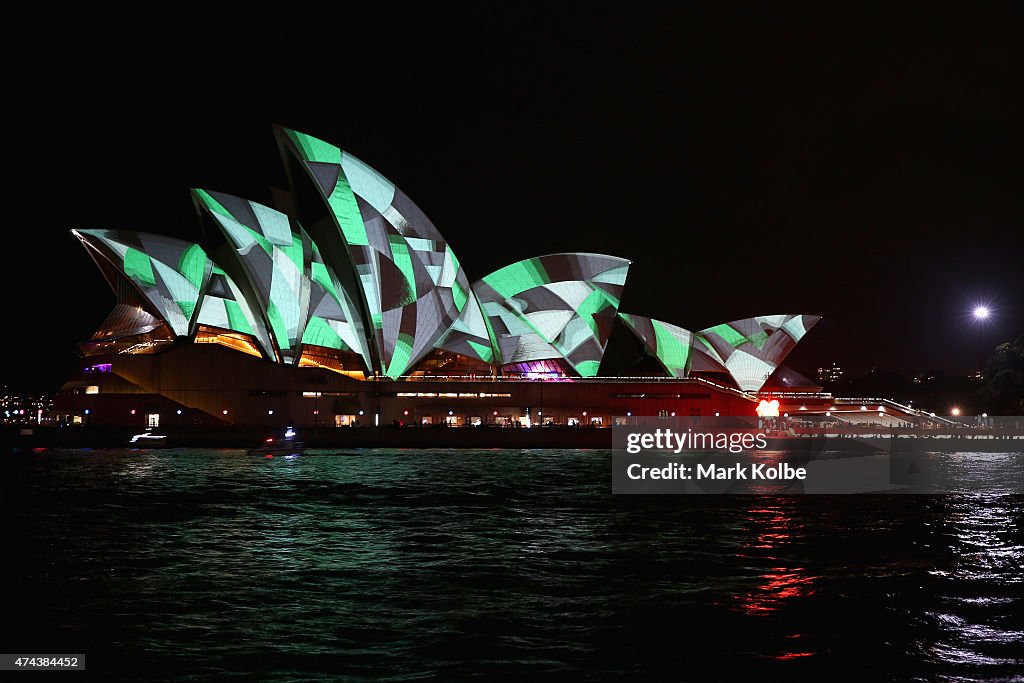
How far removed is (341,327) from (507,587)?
4283 cm

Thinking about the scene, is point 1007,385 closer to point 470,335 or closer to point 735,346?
point 735,346

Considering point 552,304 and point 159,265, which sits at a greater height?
point 159,265

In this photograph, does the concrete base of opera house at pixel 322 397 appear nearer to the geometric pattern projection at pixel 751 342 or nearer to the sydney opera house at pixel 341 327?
the sydney opera house at pixel 341 327

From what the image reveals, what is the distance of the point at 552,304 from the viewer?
196 ft

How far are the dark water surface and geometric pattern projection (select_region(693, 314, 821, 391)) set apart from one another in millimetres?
42219

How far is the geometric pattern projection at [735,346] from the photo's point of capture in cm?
6638

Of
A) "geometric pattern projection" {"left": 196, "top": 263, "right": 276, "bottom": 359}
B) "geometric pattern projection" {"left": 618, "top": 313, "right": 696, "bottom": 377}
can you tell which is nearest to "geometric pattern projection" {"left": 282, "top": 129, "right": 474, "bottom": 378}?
"geometric pattern projection" {"left": 196, "top": 263, "right": 276, "bottom": 359}

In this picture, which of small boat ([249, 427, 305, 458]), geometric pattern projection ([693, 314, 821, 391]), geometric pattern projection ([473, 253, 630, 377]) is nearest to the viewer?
small boat ([249, 427, 305, 458])

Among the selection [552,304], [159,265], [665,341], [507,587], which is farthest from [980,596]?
[665,341]

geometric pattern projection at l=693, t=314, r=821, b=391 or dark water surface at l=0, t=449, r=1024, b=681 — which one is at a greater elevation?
geometric pattern projection at l=693, t=314, r=821, b=391

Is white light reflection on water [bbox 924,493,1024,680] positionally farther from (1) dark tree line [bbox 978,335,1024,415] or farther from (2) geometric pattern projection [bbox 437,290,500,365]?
(1) dark tree line [bbox 978,335,1024,415]

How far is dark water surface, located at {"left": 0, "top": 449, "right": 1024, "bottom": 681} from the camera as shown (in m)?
9.55

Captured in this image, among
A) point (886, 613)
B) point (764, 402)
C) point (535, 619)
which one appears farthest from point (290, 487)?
point (764, 402)

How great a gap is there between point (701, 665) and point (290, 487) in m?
19.6
